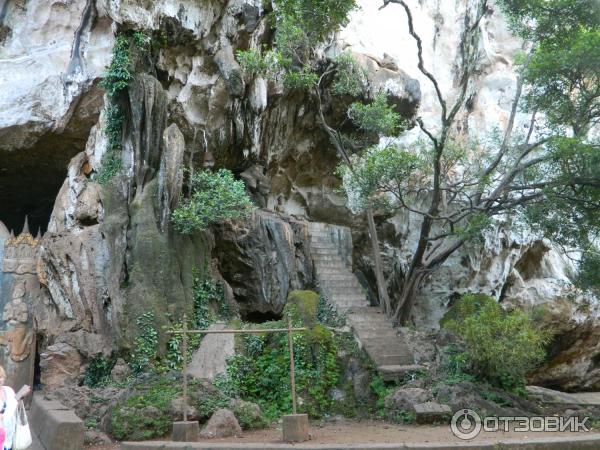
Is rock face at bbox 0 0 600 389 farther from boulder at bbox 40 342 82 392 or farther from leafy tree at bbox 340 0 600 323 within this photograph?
leafy tree at bbox 340 0 600 323

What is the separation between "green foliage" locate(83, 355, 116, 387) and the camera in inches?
454

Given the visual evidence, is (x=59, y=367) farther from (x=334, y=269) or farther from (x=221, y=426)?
(x=334, y=269)

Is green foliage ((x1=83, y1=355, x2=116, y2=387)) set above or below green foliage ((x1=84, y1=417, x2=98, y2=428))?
above

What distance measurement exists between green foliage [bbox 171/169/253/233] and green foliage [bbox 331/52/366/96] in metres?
4.72

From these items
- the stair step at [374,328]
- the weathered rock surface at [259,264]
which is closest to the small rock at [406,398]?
the stair step at [374,328]

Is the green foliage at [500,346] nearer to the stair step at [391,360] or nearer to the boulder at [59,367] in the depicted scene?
the stair step at [391,360]

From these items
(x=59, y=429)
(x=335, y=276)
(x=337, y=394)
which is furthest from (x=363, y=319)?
(x=59, y=429)

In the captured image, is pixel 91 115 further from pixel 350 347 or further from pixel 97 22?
pixel 350 347

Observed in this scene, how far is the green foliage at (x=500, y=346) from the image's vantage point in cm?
1105

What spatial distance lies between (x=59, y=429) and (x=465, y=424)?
5978 millimetres

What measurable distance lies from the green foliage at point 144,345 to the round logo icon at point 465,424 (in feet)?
18.3

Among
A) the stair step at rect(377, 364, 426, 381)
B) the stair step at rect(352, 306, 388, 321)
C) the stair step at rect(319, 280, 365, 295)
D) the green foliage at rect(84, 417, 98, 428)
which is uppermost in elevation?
the stair step at rect(319, 280, 365, 295)

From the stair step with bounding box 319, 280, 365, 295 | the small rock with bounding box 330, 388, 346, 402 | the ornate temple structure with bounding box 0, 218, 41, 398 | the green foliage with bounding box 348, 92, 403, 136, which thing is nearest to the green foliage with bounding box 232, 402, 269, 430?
the small rock with bounding box 330, 388, 346, 402

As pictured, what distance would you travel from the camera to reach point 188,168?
14969 millimetres
